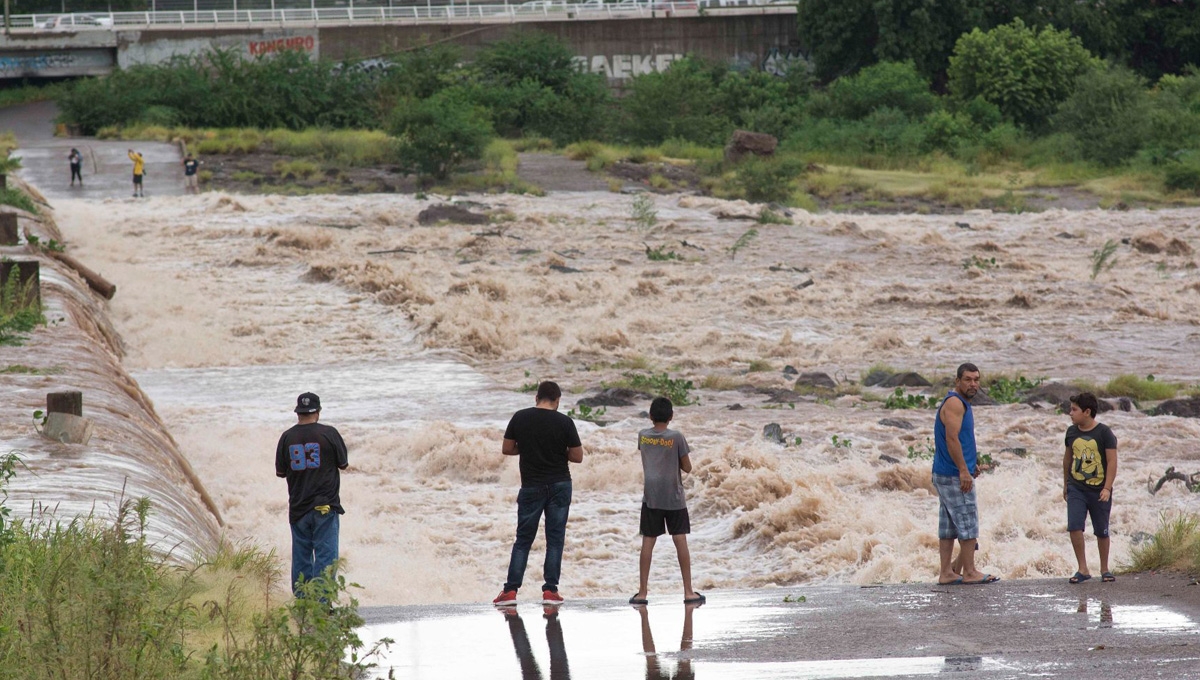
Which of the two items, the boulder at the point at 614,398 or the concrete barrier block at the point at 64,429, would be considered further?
the boulder at the point at 614,398

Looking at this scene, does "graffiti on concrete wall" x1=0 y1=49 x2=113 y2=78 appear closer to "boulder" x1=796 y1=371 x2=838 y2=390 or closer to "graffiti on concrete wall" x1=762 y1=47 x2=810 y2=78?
"graffiti on concrete wall" x1=762 y1=47 x2=810 y2=78

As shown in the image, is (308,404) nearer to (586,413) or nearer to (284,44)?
(586,413)

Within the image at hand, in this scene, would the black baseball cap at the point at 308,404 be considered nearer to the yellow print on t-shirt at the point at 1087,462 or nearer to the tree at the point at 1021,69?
the yellow print on t-shirt at the point at 1087,462

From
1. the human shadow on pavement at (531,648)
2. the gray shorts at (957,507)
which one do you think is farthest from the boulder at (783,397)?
the human shadow on pavement at (531,648)

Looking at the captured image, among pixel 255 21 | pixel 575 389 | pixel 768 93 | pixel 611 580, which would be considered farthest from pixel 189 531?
pixel 255 21

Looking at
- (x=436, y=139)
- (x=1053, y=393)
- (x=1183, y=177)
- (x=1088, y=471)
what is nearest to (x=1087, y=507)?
(x=1088, y=471)

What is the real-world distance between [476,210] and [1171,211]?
19.5 m

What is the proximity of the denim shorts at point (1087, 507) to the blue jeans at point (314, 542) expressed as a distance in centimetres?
477

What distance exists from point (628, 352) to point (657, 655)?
17.9m

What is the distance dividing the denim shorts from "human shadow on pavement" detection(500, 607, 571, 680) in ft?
11.5

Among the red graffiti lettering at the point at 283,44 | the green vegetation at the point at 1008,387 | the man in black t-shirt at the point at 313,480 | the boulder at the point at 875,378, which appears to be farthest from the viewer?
the red graffiti lettering at the point at 283,44

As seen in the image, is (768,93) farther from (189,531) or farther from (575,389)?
(189,531)

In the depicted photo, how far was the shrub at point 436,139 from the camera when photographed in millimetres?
41906

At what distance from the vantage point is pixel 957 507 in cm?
905
